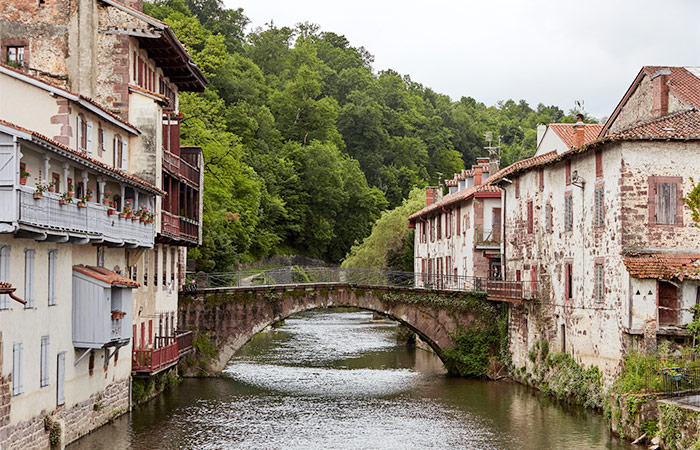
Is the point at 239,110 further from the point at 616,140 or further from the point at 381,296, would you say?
the point at 616,140

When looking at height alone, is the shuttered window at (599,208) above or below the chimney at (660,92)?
below

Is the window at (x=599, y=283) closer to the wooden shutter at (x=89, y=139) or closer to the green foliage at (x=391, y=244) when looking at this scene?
the wooden shutter at (x=89, y=139)

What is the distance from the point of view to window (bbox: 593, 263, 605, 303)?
124 feet

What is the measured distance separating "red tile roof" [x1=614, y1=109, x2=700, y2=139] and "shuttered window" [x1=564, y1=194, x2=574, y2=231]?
566cm

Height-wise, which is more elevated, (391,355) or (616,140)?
(616,140)

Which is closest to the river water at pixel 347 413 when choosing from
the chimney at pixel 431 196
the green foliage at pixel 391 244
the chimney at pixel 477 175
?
the chimney at pixel 477 175

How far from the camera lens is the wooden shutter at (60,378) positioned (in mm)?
28938

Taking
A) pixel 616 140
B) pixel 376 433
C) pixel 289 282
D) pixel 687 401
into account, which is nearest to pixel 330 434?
pixel 376 433

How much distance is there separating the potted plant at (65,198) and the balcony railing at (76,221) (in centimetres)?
11

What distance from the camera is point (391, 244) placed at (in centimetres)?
8656

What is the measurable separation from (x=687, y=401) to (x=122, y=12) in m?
25.2

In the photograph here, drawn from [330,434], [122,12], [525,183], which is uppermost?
[122,12]

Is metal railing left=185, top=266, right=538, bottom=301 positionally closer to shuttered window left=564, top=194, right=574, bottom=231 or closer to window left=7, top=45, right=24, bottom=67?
shuttered window left=564, top=194, right=574, bottom=231

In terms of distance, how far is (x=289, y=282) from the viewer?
52219 mm
